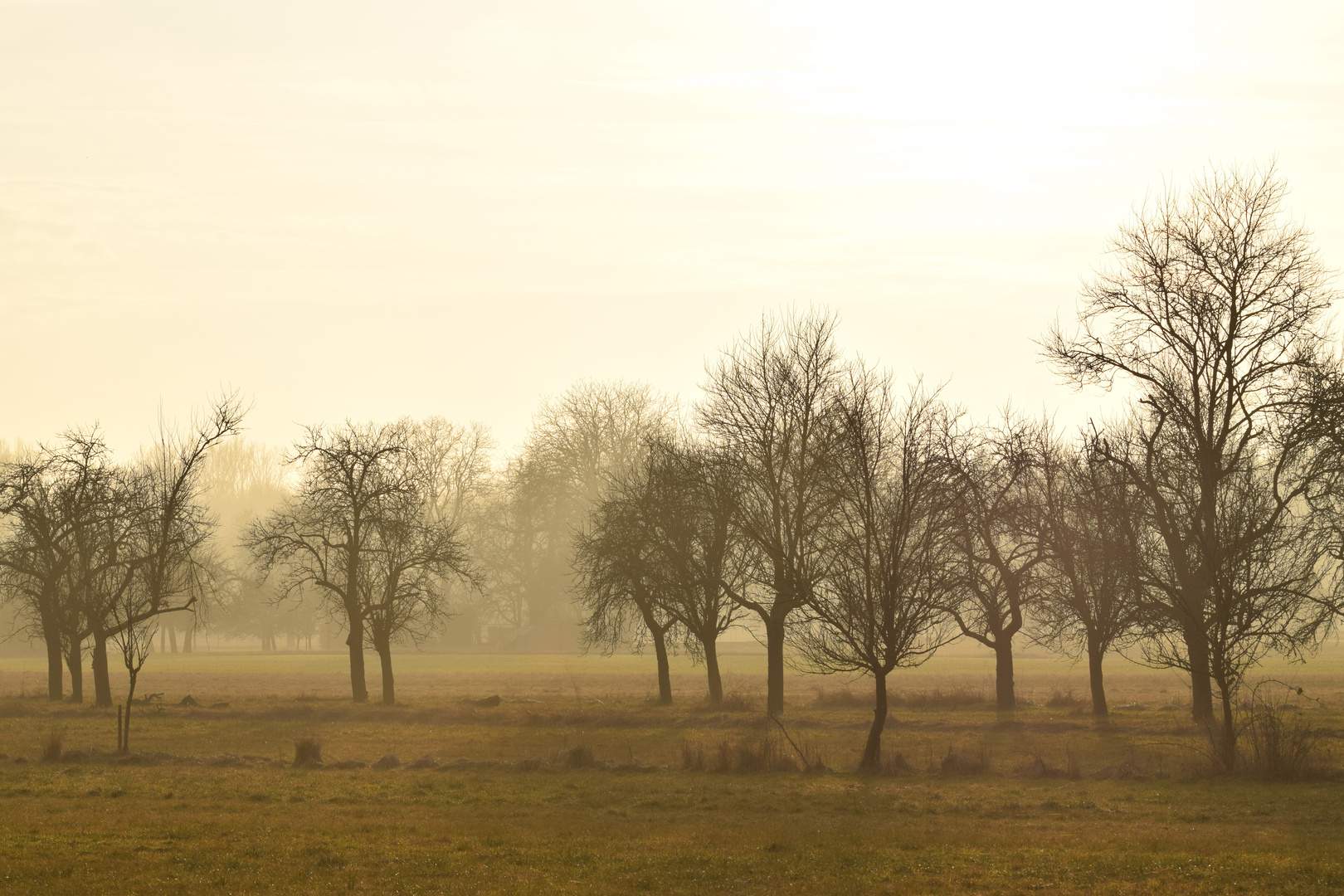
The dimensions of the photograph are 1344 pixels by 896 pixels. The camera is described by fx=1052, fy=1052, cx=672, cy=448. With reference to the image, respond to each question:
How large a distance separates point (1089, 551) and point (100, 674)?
31.8 meters

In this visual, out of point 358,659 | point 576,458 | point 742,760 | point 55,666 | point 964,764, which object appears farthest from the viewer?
point 576,458

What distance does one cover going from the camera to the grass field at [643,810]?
39.3 ft

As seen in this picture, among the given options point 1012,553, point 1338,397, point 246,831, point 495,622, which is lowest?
point 495,622

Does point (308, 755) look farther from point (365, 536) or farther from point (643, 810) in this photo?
point (365, 536)

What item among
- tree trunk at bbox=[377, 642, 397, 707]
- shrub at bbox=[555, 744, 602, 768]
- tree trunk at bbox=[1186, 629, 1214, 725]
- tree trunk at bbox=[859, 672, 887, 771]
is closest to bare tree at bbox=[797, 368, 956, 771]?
tree trunk at bbox=[859, 672, 887, 771]

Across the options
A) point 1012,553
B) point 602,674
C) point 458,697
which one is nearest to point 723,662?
point 602,674

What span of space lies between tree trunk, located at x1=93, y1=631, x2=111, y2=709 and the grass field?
4.61 m

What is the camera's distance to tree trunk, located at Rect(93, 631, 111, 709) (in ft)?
Answer: 116

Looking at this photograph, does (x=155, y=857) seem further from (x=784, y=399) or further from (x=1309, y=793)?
(x=784, y=399)

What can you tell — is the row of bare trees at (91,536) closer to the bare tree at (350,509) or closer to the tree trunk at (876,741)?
the bare tree at (350,509)

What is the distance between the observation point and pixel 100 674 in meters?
35.8

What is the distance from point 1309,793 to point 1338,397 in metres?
6.31

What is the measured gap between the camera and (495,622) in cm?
10056

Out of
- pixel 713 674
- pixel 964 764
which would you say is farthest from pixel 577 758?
pixel 713 674
